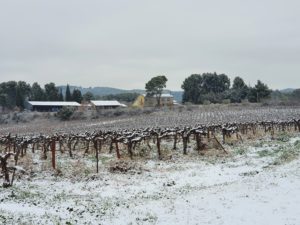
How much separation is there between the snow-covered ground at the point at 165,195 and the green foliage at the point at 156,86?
89.6m

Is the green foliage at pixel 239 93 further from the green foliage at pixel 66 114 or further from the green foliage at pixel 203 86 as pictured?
the green foliage at pixel 66 114

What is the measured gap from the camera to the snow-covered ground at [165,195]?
11.5 meters

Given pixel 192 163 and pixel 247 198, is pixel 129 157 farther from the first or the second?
pixel 247 198

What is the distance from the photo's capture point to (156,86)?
11350 cm

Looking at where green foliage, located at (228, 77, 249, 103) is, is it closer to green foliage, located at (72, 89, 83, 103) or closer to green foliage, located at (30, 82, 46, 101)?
green foliage, located at (72, 89, 83, 103)

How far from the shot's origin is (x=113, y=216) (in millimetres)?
11867

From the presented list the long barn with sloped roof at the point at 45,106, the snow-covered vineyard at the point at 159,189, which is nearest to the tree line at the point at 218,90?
the long barn with sloped roof at the point at 45,106

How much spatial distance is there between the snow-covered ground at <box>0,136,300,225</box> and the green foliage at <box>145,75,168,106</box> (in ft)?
294

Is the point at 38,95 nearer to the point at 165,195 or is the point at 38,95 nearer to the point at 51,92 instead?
the point at 51,92

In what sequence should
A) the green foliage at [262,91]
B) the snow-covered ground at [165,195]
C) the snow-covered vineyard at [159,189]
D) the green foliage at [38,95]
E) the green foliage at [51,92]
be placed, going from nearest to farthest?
the snow-covered ground at [165,195]
the snow-covered vineyard at [159,189]
the green foliage at [262,91]
the green foliage at [51,92]
the green foliage at [38,95]

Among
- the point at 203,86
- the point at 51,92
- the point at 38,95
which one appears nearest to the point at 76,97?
the point at 51,92

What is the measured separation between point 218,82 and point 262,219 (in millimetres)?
132164

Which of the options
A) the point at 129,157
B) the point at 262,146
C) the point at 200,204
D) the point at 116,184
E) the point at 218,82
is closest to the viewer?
the point at 200,204

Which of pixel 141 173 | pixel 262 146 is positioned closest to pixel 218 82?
pixel 262 146
